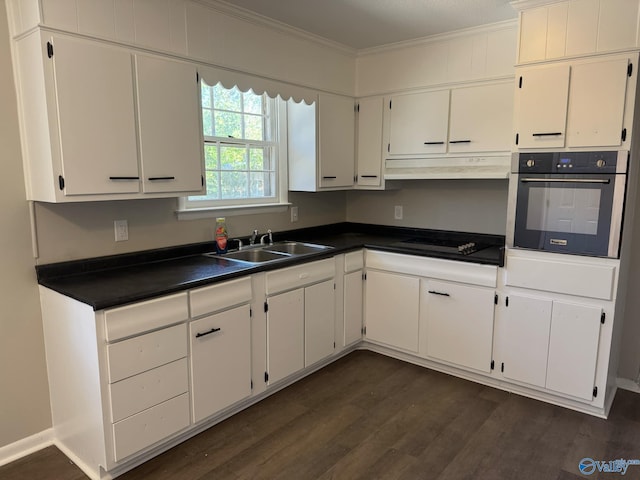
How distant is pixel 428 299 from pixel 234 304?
56.3 inches

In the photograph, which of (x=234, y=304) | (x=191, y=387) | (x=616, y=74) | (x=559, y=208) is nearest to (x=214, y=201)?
(x=234, y=304)

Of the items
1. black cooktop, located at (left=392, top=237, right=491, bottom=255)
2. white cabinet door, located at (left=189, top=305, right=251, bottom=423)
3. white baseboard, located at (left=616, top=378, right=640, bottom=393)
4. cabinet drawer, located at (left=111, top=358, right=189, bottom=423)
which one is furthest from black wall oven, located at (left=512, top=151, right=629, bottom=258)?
cabinet drawer, located at (left=111, top=358, right=189, bottom=423)

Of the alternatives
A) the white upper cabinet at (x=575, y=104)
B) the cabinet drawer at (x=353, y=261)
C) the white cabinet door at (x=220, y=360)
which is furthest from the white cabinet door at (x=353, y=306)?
the white upper cabinet at (x=575, y=104)

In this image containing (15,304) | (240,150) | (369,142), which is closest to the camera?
(15,304)

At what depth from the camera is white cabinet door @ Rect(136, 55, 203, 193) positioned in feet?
7.63

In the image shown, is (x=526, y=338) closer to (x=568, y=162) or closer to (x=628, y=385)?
(x=628, y=385)

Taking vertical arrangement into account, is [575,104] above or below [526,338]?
above

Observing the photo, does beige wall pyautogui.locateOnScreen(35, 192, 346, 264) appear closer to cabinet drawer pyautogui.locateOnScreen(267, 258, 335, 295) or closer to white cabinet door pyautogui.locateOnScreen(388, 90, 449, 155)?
cabinet drawer pyautogui.locateOnScreen(267, 258, 335, 295)

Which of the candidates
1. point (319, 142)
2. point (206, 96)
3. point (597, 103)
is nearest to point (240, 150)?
Result: point (206, 96)

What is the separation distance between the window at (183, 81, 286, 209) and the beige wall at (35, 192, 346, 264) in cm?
14

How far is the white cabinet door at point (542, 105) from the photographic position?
255 cm

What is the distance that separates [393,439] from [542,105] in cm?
208

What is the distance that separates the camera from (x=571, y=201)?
8.46 ft

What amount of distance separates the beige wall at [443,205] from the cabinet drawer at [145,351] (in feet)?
7.33
